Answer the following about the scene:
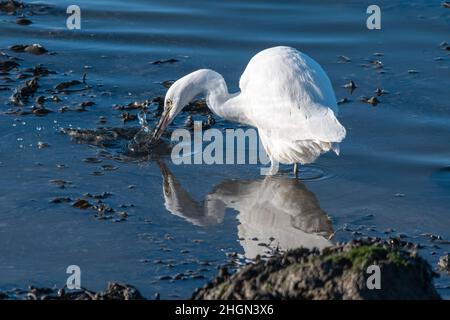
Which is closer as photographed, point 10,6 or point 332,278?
point 332,278

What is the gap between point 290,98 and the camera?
346 inches

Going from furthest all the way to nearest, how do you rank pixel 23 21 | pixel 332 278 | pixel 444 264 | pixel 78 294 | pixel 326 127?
pixel 23 21
pixel 326 127
pixel 444 264
pixel 78 294
pixel 332 278

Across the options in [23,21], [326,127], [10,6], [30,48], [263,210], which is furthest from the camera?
[10,6]

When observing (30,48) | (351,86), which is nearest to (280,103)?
(351,86)

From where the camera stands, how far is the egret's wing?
8.58m

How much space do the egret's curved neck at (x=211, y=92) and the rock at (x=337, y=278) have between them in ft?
11.9

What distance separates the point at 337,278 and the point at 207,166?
371 cm

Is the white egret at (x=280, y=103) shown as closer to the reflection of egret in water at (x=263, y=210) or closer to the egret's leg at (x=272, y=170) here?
the egret's leg at (x=272, y=170)

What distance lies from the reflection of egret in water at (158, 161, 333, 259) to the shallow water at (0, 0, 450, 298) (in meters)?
0.02

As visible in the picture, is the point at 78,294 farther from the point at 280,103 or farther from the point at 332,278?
the point at 280,103

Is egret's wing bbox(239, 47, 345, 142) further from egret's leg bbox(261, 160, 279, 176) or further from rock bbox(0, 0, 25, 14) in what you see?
rock bbox(0, 0, 25, 14)

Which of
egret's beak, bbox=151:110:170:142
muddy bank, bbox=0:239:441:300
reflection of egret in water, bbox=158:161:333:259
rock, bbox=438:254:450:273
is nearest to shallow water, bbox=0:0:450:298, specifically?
reflection of egret in water, bbox=158:161:333:259

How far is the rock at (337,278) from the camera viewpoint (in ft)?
18.7

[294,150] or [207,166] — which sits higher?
[294,150]
